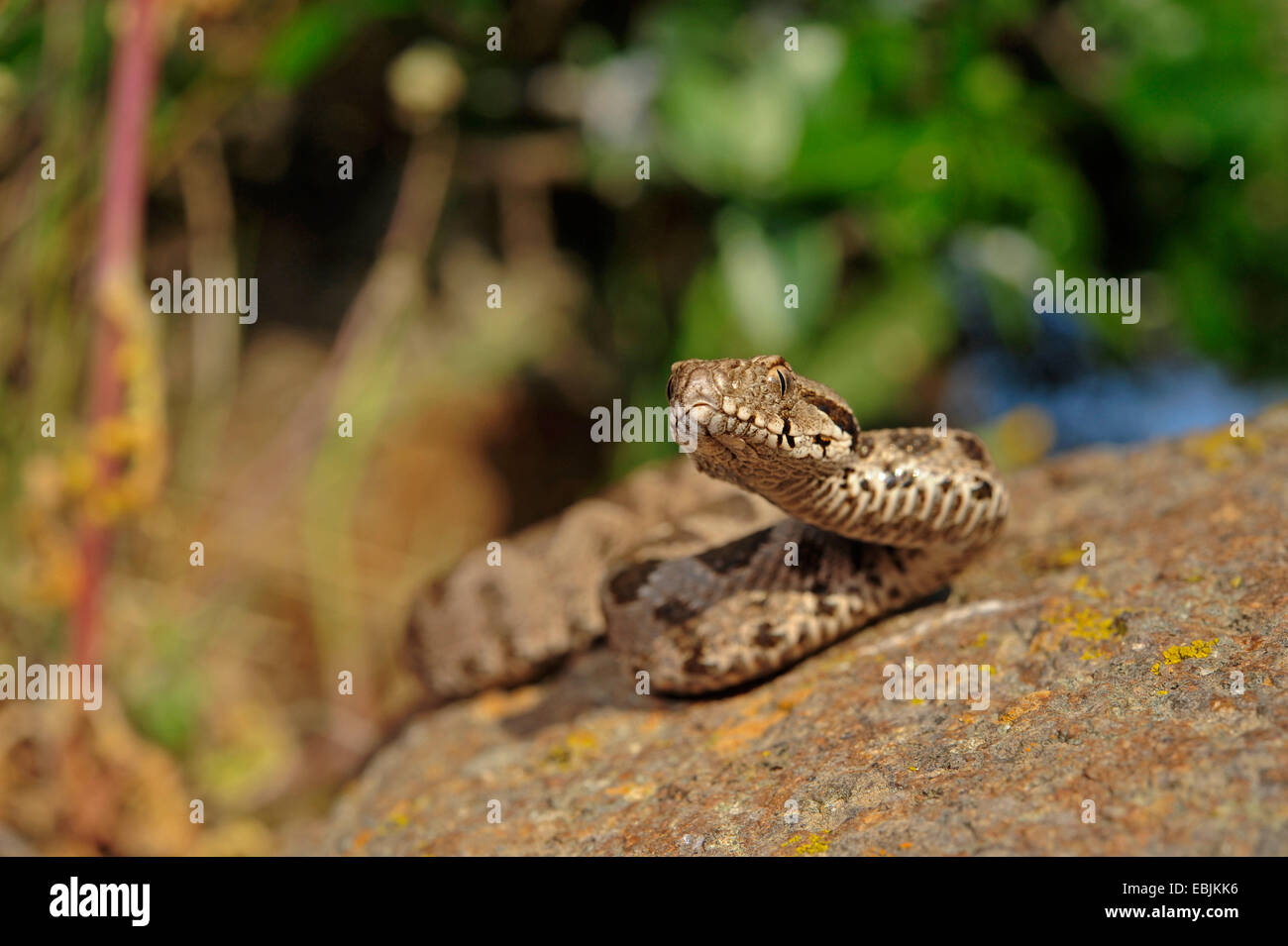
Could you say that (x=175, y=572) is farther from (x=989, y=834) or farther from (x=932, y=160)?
(x=989, y=834)

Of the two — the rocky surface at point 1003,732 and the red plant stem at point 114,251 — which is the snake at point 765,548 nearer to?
the rocky surface at point 1003,732

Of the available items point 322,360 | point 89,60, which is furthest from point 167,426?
point 89,60
